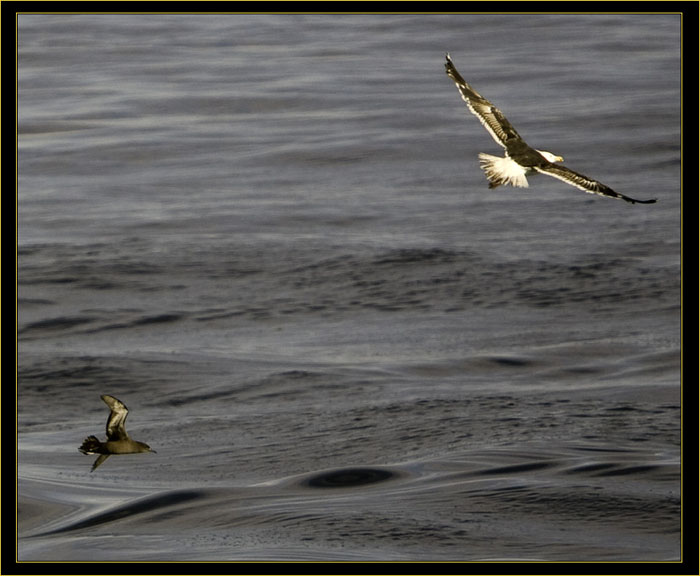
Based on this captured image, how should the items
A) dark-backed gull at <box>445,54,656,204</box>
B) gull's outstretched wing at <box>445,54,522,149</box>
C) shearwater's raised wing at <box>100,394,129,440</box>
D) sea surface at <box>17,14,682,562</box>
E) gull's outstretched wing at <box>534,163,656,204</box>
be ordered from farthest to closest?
1. sea surface at <box>17,14,682,562</box>
2. gull's outstretched wing at <box>445,54,522,149</box>
3. dark-backed gull at <box>445,54,656,204</box>
4. gull's outstretched wing at <box>534,163,656,204</box>
5. shearwater's raised wing at <box>100,394,129,440</box>

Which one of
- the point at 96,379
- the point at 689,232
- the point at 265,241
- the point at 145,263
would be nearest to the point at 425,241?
the point at 265,241

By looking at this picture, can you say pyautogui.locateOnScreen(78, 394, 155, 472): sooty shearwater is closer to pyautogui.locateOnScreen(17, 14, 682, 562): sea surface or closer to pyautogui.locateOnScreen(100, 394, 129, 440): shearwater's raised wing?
pyautogui.locateOnScreen(100, 394, 129, 440): shearwater's raised wing

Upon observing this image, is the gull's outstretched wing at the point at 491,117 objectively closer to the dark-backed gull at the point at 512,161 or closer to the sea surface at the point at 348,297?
the dark-backed gull at the point at 512,161

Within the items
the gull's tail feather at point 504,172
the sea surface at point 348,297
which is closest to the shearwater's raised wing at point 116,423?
the gull's tail feather at point 504,172

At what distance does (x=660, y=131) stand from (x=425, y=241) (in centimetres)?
744

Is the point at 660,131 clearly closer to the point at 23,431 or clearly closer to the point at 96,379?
the point at 96,379

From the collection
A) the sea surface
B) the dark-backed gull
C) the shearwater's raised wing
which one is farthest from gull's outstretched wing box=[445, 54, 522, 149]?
the sea surface

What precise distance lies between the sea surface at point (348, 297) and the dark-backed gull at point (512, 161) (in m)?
4.98

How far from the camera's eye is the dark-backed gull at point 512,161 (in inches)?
324

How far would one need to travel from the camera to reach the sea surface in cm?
1394

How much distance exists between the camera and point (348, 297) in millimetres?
22219

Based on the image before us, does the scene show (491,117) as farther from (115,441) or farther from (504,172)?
(115,441)

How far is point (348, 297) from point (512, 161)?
13726mm

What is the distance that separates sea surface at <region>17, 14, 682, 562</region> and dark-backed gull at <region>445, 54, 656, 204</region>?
196 inches
